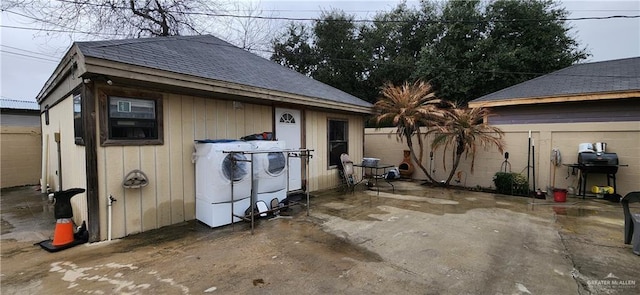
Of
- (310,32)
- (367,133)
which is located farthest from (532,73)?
(310,32)

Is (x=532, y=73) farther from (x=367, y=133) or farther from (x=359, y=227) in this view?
(x=359, y=227)

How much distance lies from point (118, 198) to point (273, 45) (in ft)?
47.3

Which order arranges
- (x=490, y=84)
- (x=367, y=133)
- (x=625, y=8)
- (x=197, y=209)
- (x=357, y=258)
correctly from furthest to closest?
(x=490, y=84)
(x=367, y=133)
(x=625, y=8)
(x=197, y=209)
(x=357, y=258)

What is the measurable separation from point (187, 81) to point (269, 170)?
66.2 inches

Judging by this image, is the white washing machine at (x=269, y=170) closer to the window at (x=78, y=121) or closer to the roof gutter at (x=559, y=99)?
the window at (x=78, y=121)

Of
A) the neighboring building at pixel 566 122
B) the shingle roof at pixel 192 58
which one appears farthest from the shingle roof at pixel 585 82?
the shingle roof at pixel 192 58

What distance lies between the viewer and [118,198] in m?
3.46

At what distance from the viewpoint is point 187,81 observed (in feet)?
12.1

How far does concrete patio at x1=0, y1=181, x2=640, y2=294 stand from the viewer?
7.49 feet

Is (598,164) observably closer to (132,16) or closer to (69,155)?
(69,155)

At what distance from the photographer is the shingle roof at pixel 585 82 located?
256 inches

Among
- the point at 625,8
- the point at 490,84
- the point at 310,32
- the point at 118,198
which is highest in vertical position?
the point at 310,32

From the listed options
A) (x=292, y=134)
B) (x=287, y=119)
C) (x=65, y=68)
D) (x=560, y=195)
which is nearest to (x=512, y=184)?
(x=560, y=195)

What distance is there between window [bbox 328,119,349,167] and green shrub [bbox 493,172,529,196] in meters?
3.61
